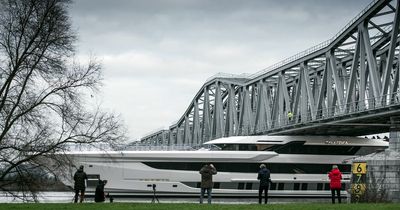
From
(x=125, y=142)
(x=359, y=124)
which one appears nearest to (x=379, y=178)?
(x=359, y=124)

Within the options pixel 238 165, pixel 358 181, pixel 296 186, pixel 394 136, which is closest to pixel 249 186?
pixel 238 165

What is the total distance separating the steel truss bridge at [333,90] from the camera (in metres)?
41.9

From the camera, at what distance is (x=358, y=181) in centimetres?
3278

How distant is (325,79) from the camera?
170 feet

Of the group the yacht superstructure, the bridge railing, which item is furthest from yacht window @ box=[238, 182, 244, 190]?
the bridge railing

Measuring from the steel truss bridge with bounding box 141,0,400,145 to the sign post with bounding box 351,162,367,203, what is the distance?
6.25 m

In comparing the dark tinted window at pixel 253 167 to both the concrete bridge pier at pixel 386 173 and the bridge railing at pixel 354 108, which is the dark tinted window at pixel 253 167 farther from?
the concrete bridge pier at pixel 386 173

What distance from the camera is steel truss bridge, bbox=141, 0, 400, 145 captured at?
41906 mm

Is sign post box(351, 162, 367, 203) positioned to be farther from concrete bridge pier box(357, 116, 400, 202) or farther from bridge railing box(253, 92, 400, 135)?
bridge railing box(253, 92, 400, 135)

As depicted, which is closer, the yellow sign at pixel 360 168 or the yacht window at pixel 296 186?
the yellow sign at pixel 360 168

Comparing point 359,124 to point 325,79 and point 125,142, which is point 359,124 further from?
point 125,142

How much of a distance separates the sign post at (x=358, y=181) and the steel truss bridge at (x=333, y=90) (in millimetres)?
6253

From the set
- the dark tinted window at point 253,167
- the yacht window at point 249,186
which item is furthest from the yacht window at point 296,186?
the yacht window at point 249,186

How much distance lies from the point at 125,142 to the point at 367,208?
1049 cm
